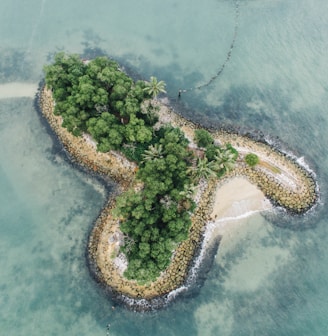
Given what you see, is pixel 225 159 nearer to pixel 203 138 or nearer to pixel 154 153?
pixel 203 138

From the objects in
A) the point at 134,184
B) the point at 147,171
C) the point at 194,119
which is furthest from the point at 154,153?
the point at 194,119

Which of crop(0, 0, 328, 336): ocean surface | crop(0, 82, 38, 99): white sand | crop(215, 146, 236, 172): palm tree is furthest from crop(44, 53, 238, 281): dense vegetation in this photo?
crop(0, 82, 38, 99): white sand

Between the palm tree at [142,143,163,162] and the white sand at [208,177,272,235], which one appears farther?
the white sand at [208,177,272,235]

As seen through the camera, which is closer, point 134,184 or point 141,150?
point 141,150

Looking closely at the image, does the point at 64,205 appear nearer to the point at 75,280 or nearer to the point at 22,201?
the point at 22,201

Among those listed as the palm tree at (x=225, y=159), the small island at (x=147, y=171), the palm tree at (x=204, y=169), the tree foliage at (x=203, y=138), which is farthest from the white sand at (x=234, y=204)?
the tree foliage at (x=203, y=138)

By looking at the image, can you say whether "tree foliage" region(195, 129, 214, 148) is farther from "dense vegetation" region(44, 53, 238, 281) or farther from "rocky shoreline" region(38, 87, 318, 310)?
"rocky shoreline" region(38, 87, 318, 310)

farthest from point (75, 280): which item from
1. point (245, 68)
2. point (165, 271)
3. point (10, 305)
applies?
point (245, 68)
